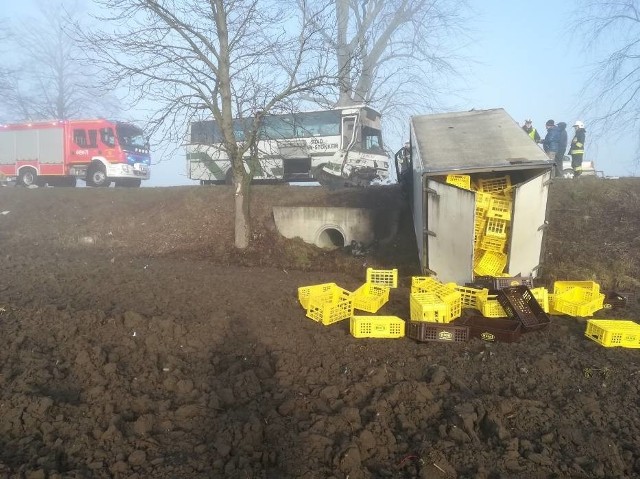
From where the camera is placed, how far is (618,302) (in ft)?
22.3

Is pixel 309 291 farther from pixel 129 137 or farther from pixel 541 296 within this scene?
pixel 129 137

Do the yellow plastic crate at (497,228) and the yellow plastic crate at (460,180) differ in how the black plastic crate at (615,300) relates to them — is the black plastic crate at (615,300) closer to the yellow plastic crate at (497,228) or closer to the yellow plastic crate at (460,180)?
the yellow plastic crate at (497,228)

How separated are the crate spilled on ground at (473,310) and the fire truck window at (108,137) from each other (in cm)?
1607

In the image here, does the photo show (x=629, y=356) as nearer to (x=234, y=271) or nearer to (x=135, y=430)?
(x=135, y=430)

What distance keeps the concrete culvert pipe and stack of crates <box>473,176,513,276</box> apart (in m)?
4.70

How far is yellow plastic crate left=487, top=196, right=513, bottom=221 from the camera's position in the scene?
7410 millimetres

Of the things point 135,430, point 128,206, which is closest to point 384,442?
point 135,430

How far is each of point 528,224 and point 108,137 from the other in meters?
18.1

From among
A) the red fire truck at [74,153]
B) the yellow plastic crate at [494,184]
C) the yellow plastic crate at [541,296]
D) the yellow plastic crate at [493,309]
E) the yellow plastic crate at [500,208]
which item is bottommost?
the yellow plastic crate at [493,309]

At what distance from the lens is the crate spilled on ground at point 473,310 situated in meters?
5.49

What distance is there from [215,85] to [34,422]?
29.0 ft

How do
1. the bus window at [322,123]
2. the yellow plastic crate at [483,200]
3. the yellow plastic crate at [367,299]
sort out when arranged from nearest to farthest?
the yellow plastic crate at [367,299] < the yellow plastic crate at [483,200] < the bus window at [322,123]

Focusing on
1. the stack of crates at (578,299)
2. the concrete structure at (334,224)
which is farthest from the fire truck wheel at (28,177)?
the stack of crates at (578,299)

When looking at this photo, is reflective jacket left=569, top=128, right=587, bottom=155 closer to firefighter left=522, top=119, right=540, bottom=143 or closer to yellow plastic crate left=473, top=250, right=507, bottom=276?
firefighter left=522, top=119, right=540, bottom=143
